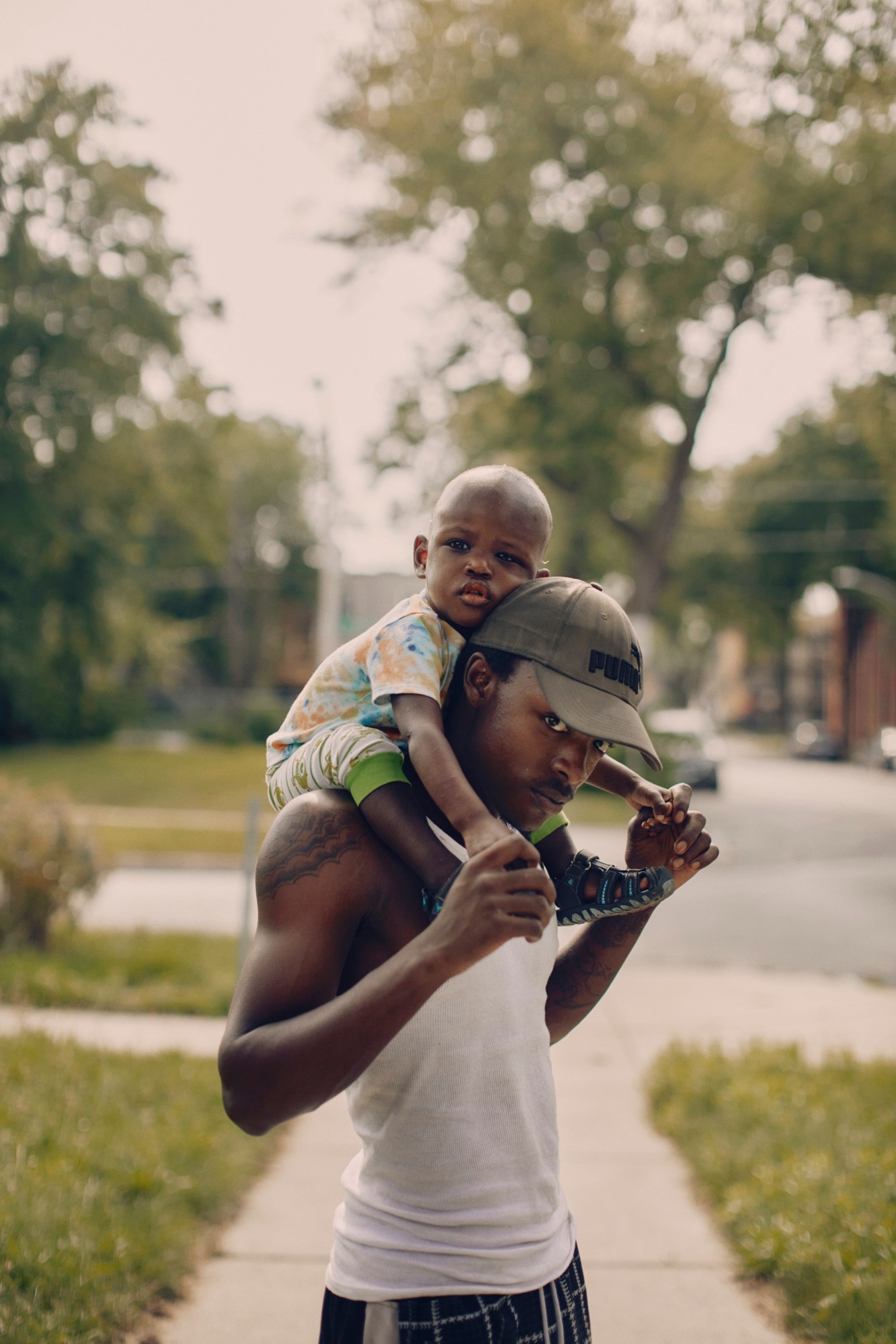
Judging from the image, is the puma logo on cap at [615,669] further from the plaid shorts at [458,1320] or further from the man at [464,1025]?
the plaid shorts at [458,1320]

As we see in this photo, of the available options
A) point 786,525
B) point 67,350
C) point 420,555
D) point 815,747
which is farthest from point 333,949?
point 786,525

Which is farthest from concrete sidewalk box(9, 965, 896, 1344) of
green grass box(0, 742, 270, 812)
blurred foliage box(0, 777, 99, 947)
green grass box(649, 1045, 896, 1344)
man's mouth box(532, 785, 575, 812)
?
green grass box(0, 742, 270, 812)

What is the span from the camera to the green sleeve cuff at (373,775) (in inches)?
62.6

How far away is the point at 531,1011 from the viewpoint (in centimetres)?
178

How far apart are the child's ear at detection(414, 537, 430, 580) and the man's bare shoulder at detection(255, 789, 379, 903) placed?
63 cm

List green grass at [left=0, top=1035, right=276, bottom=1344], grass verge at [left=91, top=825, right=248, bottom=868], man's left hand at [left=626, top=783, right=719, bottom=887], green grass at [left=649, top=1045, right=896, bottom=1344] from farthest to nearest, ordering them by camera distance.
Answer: grass verge at [left=91, top=825, right=248, bottom=868] < green grass at [left=649, top=1045, right=896, bottom=1344] < green grass at [left=0, top=1035, right=276, bottom=1344] < man's left hand at [left=626, top=783, right=719, bottom=887]

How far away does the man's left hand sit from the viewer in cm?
181

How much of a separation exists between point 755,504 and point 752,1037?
4864 cm

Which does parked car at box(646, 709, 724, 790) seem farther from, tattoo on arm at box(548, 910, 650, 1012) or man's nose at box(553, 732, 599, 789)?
man's nose at box(553, 732, 599, 789)

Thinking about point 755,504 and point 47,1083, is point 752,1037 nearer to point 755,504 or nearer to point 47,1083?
point 47,1083

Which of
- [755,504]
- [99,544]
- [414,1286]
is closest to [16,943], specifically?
[414,1286]

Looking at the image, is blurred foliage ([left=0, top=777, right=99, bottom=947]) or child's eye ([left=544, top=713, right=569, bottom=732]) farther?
blurred foliage ([left=0, top=777, right=99, bottom=947])

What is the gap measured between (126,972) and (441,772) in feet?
22.8

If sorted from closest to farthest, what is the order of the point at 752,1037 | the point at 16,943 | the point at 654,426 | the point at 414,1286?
the point at 414,1286 < the point at 752,1037 < the point at 16,943 < the point at 654,426
